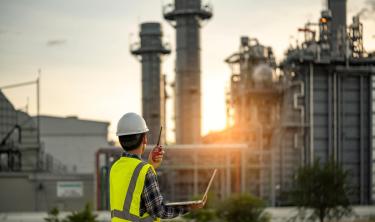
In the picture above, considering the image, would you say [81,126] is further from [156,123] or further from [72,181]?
[72,181]

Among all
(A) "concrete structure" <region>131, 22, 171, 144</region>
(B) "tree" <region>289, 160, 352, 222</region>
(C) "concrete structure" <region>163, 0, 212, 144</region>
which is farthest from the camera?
(A) "concrete structure" <region>131, 22, 171, 144</region>

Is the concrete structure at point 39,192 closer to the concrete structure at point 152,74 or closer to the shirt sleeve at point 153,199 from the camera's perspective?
the concrete structure at point 152,74

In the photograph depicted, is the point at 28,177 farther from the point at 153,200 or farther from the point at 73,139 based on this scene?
the point at 153,200

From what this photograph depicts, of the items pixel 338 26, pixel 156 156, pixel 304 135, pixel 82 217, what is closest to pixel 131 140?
pixel 156 156

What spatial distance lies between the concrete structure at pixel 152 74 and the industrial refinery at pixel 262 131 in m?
7.91

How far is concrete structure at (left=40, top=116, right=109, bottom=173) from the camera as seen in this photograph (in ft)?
203

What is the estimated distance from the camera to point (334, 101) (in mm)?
47781

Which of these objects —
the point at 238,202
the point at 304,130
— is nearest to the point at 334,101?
the point at 304,130

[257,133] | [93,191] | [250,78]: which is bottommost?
[93,191]

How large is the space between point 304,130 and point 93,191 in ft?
42.5

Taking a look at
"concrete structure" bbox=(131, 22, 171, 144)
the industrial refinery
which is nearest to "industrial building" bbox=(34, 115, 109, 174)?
"concrete structure" bbox=(131, 22, 171, 144)

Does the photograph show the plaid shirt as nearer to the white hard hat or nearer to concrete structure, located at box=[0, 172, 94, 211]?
the white hard hat

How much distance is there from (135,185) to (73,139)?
57.4 meters

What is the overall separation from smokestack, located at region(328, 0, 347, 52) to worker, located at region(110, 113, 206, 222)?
44.3 m
